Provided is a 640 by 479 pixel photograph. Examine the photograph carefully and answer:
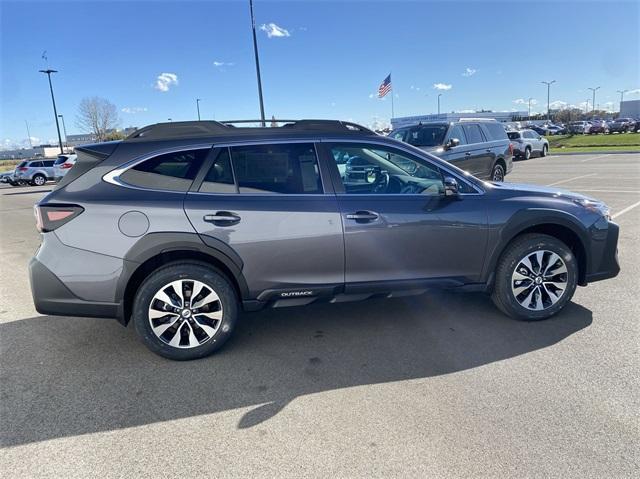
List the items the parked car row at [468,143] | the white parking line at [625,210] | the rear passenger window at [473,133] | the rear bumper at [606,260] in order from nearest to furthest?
the rear bumper at [606,260], the white parking line at [625,210], the parked car row at [468,143], the rear passenger window at [473,133]

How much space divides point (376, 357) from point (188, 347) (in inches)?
57.8

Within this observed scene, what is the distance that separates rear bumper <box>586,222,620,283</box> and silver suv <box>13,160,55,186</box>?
106 feet

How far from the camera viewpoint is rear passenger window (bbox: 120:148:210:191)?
11.3 ft

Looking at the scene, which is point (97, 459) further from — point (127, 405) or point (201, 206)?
point (201, 206)

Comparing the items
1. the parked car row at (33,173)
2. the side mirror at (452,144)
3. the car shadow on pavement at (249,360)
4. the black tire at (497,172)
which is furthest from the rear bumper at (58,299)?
the parked car row at (33,173)

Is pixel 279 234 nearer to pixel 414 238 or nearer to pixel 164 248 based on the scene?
pixel 164 248

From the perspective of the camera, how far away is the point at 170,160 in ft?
11.5

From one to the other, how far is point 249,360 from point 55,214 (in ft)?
5.95

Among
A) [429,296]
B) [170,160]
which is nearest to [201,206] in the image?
[170,160]

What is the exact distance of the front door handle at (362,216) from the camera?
11.8 ft

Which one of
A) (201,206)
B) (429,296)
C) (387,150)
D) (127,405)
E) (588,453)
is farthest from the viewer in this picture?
(429,296)

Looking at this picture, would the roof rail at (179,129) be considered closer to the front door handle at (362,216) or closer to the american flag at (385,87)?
the front door handle at (362,216)

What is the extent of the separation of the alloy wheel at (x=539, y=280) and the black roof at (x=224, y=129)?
1.82 meters

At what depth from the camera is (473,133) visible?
36.7ft
